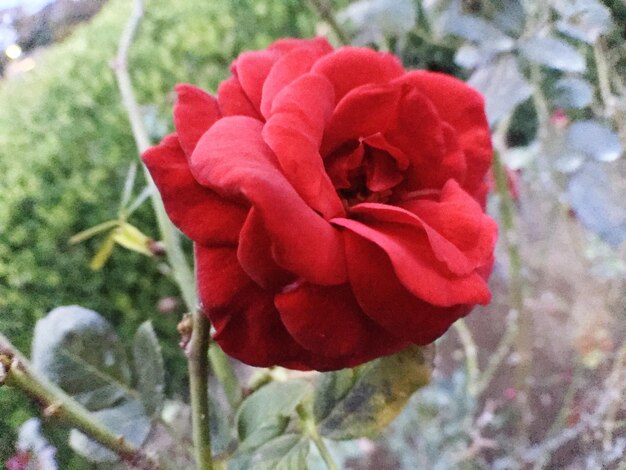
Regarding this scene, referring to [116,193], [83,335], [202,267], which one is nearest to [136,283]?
[116,193]

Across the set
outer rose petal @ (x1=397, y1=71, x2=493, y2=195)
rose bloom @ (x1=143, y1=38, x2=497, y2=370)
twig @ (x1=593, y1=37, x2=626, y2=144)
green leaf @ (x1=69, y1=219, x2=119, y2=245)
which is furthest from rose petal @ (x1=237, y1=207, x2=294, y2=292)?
twig @ (x1=593, y1=37, x2=626, y2=144)

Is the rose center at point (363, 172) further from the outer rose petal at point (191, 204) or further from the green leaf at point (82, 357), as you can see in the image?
the green leaf at point (82, 357)

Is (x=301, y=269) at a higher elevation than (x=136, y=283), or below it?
higher

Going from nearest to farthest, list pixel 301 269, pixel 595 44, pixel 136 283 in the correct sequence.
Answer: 1. pixel 301 269
2. pixel 595 44
3. pixel 136 283

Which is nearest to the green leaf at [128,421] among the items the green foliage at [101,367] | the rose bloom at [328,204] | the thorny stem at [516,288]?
the green foliage at [101,367]

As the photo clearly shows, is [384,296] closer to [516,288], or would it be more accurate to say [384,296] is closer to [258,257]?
[258,257]

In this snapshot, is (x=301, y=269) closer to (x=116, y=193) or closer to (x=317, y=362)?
(x=317, y=362)

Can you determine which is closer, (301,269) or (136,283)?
(301,269)
